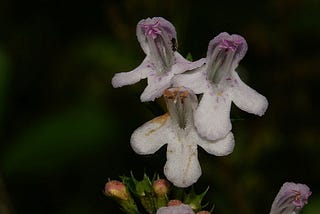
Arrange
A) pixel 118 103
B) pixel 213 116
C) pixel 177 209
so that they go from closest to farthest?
1. pixel 177 209
2. pixel 213 116
3. pixel 118 103

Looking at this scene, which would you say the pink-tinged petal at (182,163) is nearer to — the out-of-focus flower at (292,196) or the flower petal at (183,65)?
the flower petal at (183,65)

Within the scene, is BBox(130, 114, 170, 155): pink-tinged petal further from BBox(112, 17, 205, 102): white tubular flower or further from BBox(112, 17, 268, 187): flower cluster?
BBox(112, 17, 205, 102): white tubular flower

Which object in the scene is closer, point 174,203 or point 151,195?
point 174,203

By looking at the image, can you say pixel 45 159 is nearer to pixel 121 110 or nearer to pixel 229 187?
pixel 121 110

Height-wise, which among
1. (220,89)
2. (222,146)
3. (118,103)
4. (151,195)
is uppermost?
(220,89)

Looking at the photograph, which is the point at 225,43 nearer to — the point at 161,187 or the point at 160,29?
the point at 160,29

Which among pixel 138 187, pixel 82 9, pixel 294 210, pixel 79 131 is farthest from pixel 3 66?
pixel 294 210

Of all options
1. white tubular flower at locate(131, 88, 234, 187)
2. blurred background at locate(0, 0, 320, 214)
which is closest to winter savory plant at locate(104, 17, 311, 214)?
white tubular flower at locate(131, 88, 234, 187)

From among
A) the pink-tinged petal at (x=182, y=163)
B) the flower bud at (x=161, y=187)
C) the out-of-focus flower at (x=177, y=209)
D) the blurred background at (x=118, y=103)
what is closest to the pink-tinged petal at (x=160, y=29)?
the pink-tinged petal at (x=182, y=163)

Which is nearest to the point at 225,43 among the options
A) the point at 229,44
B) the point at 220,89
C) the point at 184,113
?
the point at 229,44
